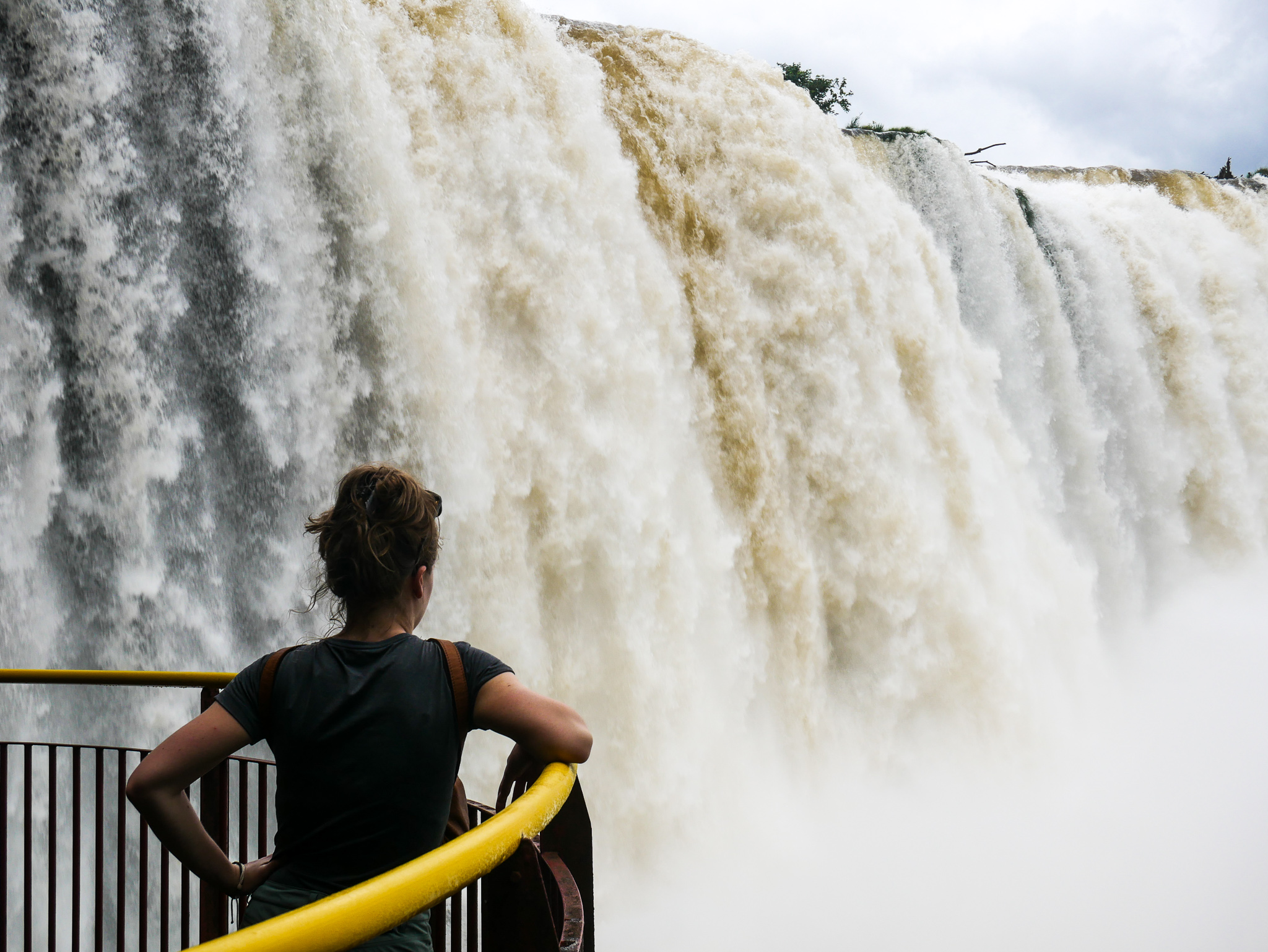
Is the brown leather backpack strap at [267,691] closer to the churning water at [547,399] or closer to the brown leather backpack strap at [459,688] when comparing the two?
the brown leather backpack strap at [459,688]

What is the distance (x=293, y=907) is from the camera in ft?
4.38

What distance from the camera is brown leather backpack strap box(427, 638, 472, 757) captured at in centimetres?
138

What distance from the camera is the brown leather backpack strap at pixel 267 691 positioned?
137cm

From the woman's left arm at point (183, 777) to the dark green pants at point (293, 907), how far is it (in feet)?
0.15

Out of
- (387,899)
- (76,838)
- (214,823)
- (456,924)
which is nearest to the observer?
(387,899)

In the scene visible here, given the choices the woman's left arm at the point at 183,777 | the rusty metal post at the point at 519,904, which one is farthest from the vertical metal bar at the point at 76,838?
the rusty metal post at the point at 519,904

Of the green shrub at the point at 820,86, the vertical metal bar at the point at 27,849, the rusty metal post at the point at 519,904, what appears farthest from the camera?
the green shrub at the point at 820,86

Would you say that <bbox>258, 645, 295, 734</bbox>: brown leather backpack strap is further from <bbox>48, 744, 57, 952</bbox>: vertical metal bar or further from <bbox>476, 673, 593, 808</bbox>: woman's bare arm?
<bbox>48, 744, 57, 952</bbox>: vertical metal bar

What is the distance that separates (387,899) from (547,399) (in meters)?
5.44

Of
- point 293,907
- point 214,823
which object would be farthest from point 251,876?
point 214,823

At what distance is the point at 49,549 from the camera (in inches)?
178

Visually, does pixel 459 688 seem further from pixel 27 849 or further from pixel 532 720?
pixel 27 849

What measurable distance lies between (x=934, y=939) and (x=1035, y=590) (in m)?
4.02

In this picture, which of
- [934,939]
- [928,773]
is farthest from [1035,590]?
[934,939]
